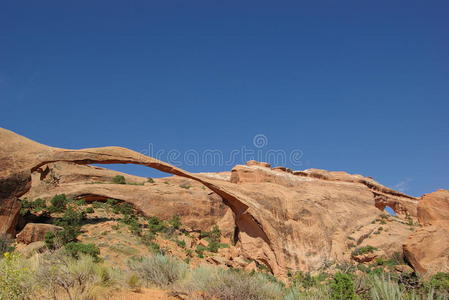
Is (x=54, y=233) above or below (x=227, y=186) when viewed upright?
below

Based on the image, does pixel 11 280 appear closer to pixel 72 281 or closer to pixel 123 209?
pixel 72 281

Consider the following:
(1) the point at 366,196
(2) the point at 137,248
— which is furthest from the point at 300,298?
(1) the point at 366,196

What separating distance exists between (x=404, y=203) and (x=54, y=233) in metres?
30.9

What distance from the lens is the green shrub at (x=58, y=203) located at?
2000 centimetres

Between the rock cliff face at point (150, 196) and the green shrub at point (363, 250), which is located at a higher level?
the rock cliff face at point (150, 196)

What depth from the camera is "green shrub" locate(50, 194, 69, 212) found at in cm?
2000

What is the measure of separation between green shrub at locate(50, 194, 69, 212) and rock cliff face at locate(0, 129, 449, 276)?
185 centimetres

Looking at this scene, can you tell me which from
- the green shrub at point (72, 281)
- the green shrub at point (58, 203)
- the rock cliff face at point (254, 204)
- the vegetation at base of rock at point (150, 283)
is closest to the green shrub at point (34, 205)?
the green shrub at point (58, 203)

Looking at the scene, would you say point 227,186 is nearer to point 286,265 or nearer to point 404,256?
point 286,265

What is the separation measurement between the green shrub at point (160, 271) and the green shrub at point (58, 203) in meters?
12.4

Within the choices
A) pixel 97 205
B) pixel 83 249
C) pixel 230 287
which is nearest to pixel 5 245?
→ pixel 83 249

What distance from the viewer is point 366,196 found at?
2431 centimetres

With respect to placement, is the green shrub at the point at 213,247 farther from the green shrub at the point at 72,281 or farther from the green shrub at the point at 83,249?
the green shrub at the point at 72,281

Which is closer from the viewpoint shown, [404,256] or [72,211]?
[404,256]
